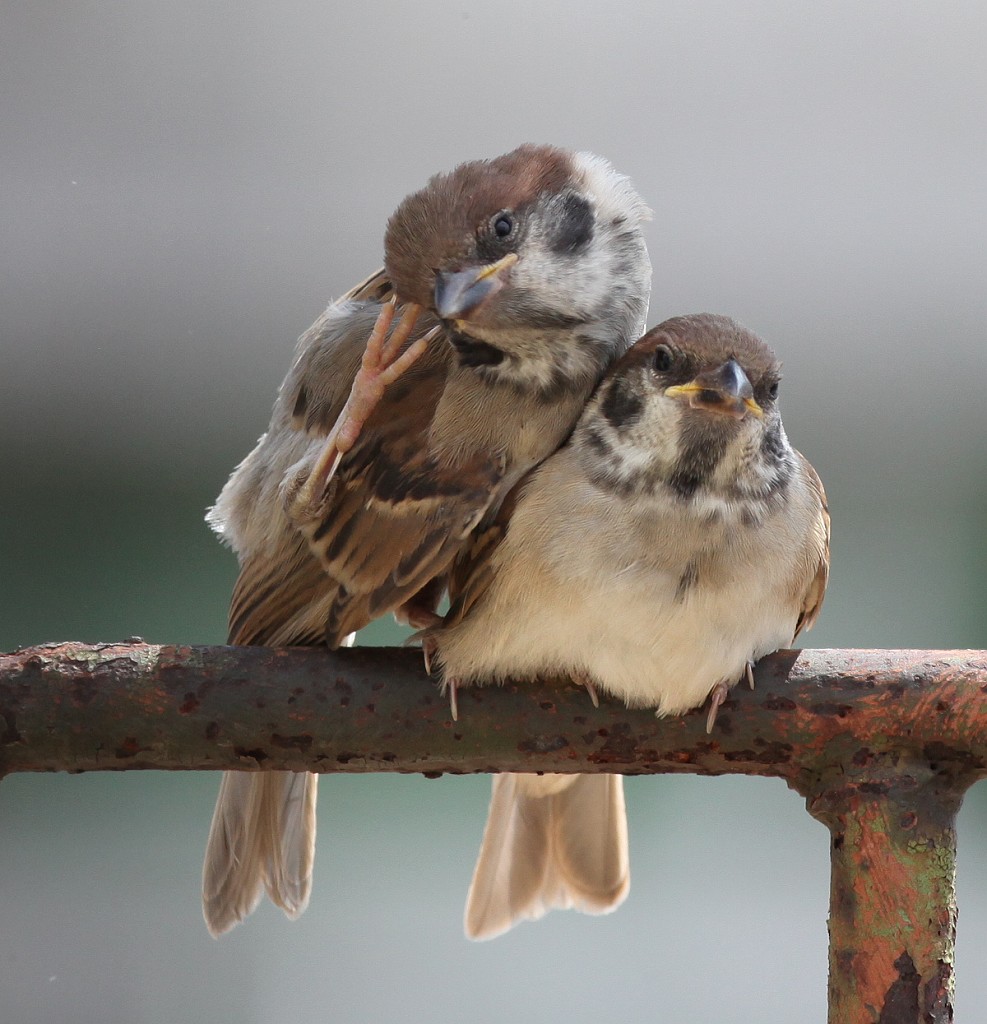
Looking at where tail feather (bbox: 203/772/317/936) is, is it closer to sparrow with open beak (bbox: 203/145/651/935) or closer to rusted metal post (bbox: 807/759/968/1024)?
sparrow with open beak (bbox: 203/145/651/935)

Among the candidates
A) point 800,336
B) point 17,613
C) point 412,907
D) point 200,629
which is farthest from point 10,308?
point 800,336

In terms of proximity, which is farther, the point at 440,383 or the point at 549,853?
the point at 549,853

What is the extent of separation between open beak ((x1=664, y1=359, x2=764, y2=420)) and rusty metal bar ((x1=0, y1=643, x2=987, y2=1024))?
225 millimetres

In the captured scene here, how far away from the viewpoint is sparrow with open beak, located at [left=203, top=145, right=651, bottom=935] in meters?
1.03

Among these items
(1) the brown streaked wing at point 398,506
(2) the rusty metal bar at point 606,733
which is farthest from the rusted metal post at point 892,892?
(1) the brown streaked wing at point 398,506

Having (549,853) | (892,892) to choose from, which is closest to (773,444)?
(892,892)

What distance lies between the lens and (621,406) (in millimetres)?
1107

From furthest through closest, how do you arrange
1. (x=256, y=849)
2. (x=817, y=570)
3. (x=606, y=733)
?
(x=256, y=849) < (x=817, y=570) < (x=606, y=733)

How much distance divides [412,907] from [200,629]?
2.47ft

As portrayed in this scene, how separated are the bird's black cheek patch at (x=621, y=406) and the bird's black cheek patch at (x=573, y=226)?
129 mm

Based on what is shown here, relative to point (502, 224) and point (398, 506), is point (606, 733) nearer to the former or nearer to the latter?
point (398, 506)

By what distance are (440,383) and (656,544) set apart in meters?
0.26

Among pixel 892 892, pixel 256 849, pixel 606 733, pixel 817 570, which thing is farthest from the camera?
pixel 256 849

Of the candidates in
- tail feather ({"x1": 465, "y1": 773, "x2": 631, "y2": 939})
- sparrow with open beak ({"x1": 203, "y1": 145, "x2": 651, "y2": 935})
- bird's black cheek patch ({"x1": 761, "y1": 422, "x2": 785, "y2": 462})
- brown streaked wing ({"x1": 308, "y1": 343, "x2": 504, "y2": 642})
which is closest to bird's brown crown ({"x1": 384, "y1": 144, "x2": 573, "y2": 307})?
sparrow with open beak ({"x1": 203, "y1": 145, "x2": 651, "y2": 935})
